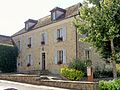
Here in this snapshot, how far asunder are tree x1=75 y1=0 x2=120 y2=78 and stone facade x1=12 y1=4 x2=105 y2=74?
700 cm

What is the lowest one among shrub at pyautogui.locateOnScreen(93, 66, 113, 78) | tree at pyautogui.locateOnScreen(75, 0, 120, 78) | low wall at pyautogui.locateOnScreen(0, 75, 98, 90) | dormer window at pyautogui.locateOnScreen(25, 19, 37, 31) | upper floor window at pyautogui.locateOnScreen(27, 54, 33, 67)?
low wall at pyautogui.locateOnScreen(0, 75, 98, 90)

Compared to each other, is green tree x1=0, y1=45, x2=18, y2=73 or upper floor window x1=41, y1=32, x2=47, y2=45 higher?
upper floor window x1=41, y1=32, x2=47, y2=45

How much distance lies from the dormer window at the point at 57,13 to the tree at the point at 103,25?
10837 mm

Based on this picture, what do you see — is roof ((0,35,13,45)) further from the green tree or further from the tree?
the tree

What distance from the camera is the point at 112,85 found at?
13836 mm

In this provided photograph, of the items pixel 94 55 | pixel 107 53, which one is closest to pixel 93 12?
pixel 107 53

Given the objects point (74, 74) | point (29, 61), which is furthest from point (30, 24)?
point (74, 74)

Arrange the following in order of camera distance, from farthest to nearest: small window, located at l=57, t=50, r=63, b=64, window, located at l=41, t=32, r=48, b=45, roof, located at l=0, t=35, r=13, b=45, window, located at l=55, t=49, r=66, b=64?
roof, located at l=0, t=35, r=13, b=45
window, located at l=41, t=32, r=48, b=45
small window, located at l=57, t=50, r=63, b=64
window, located at l=55, t=49, r=66, b=64

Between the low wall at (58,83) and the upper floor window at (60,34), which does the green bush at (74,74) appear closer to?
the low wall at (58,83)

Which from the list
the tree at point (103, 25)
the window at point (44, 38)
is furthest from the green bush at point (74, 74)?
the window at point (44, 38)

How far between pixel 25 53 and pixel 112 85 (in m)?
21.8

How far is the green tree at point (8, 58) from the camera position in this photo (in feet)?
112

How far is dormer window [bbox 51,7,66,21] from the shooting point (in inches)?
1153

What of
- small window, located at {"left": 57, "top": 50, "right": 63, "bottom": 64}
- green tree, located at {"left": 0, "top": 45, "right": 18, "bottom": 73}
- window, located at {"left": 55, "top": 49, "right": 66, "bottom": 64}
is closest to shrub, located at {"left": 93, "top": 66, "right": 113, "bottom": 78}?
window, located at {"left": 55, "top": 49, "right": 66, "bottom": 64}
